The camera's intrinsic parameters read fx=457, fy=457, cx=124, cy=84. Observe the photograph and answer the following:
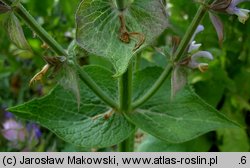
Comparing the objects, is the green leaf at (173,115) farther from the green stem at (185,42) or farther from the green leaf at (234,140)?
the green leaf at (234,140)

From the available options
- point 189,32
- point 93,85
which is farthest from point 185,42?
point 93,85

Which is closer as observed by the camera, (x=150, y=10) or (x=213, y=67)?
(x=150, y=10)

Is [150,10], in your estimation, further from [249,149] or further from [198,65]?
[249,149]

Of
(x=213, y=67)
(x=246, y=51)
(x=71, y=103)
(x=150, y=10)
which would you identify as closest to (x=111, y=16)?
(x=150, y=10)

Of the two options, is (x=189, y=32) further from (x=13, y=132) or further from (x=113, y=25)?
(x=13, y=132)

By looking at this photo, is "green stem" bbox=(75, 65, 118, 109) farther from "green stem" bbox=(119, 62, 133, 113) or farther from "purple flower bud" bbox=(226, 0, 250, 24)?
"purple flower bud" bbox=(226, 0, 250, 24)

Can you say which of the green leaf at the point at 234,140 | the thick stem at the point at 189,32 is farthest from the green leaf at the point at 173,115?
the green leaf at the point at 234,140

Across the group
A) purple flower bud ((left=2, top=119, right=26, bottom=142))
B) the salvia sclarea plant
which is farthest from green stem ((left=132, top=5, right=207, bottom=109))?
purple flower bud ((left=2, top=119, right=26, bottom=142))
